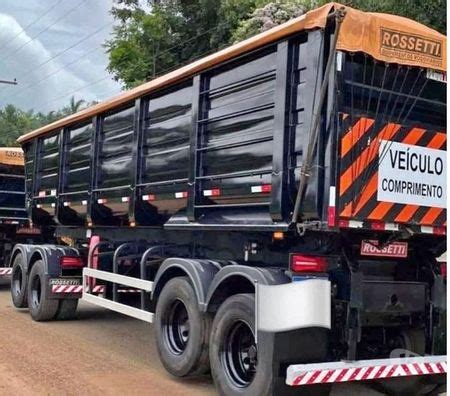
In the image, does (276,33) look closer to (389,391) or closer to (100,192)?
(389,391)

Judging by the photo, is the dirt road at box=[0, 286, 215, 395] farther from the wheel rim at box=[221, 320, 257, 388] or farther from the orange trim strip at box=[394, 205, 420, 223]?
the orange trim strip at box=[394, 205, 420, 223]

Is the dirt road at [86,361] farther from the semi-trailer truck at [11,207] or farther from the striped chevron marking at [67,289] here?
the semi-trailer truck at [11,207]

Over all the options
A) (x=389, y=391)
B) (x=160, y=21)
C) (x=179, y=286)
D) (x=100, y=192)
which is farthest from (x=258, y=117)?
(x=160, y=21)

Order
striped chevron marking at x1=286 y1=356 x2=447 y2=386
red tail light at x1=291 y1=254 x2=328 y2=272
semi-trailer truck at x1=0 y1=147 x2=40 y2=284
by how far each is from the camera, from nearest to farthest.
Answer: striped chevron marking at x1=286 y1=356 x2=447 y2=386 → red tail light at x1=291 y1=254 x2=328 y2=272 → semi-trailer truck at x1=0 y1=147 x2=40 y2=284

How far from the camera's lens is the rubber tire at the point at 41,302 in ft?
30.5

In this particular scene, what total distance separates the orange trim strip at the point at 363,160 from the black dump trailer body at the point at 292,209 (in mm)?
12

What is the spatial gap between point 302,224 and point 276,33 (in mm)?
1566

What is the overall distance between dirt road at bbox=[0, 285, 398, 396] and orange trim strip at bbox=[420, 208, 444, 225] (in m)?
1.80

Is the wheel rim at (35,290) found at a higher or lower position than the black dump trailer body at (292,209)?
lower

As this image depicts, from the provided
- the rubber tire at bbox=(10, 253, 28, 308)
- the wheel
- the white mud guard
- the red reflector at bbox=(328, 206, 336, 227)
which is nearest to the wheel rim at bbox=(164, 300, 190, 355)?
the wheel

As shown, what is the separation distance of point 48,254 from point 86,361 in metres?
3.00

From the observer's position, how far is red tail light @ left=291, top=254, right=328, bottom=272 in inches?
197

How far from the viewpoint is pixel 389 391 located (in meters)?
6.05

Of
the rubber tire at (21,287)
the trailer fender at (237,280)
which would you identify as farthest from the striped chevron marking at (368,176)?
the rubber tire at (21,287)
